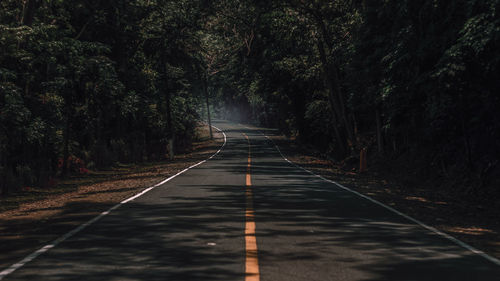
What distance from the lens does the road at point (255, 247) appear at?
6.59m

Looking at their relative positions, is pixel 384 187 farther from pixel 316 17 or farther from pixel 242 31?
pixel 242 31

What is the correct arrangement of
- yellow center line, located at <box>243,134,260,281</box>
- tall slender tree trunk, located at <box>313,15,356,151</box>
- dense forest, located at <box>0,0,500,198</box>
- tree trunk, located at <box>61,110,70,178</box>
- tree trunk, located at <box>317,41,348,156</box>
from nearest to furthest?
yellow center line, located at <box>243,134,260,281</box>
dense forest, located at <box>0,0,500,198</box>
tree trunk, located at <box>61,110,70,178</box>
tall slender tree trunk, located at <box>313,15,356,151</box>
tree trunk, located at <box>317,41,348,156</box>

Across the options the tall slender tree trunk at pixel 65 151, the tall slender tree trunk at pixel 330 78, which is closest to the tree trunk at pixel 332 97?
the tall slender tree trunk at pixel 330 78

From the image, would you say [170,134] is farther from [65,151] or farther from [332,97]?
[65,151]

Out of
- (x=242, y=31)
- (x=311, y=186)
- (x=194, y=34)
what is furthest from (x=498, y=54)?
(x=194, y=34)

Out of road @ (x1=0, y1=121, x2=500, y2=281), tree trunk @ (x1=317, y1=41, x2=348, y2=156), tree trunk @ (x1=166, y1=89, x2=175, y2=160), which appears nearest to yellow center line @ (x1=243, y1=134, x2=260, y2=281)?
road @ (x1=0, y1=121, x2=500, y2=281)

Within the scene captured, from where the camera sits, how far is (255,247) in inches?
317

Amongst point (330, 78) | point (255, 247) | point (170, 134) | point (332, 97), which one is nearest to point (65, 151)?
point (170, 134)

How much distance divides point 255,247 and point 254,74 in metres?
46.0

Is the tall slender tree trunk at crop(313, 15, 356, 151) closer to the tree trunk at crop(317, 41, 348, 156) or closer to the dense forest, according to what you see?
the tree trunk at crop(317, 41, 348, 156)

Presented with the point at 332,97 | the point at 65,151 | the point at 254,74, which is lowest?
the point at 65,151

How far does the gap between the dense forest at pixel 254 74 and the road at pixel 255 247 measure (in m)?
5.67

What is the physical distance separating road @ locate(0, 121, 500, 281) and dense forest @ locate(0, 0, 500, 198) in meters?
5.67

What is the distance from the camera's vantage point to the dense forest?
16.6 metres
